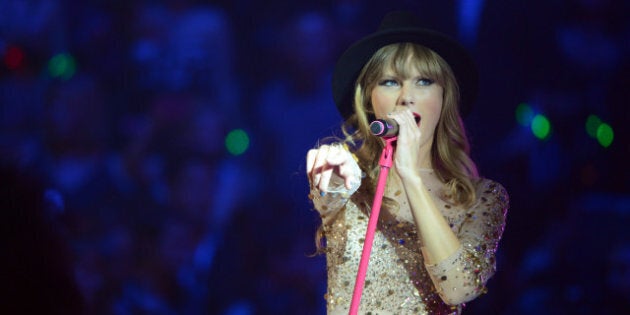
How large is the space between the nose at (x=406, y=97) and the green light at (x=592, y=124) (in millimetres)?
803

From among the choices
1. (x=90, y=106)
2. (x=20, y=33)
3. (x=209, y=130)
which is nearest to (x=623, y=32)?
(x=209, y=130)

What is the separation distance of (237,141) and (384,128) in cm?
140

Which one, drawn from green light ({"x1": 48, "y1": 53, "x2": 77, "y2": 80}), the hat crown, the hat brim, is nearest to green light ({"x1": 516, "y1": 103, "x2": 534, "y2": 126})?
the hat brim

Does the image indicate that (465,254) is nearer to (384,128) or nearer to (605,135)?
(384,128)

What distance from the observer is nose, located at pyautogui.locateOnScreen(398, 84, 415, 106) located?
61.9 inches

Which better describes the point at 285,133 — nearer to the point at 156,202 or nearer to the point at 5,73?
the point at 156,202

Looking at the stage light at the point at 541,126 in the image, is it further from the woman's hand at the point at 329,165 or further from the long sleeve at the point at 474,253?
the woman's hand at the point at 329,165

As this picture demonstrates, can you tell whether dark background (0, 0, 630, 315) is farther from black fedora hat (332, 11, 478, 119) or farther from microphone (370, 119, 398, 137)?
microphone (370, 119, 398, 137)

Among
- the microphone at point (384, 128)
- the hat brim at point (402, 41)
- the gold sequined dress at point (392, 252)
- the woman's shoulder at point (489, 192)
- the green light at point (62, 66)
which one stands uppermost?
the hat brim at point (402, 41)

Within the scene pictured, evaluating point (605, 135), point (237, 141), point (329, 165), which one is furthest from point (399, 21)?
point (237, 141)

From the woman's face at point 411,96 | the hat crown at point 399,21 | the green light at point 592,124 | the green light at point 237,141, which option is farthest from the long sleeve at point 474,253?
the green light at point 237,141

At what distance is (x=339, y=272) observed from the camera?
5.26 ft

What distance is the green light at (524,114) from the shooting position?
211 cm

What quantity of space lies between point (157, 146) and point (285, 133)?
54 centimetres
